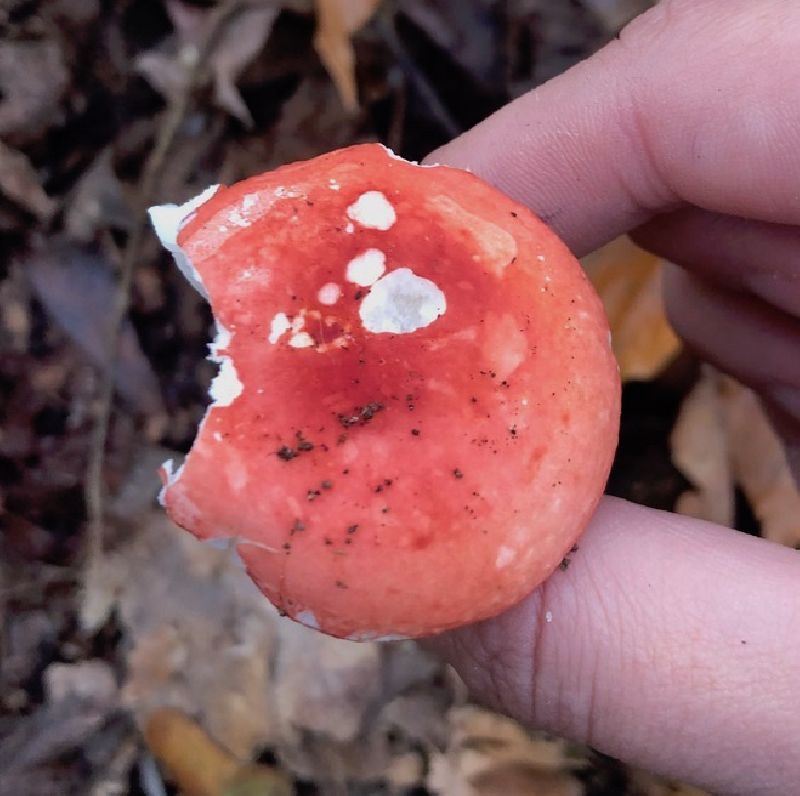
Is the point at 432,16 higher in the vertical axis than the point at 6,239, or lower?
higher

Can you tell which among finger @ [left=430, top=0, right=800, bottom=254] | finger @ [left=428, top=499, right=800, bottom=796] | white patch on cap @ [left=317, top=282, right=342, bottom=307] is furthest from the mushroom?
finger @ [left=430, top=0, right=800, bottom=254]

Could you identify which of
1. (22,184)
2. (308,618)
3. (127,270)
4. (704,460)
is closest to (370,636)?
(308,618)

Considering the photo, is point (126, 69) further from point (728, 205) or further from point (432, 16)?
point (728, 205)

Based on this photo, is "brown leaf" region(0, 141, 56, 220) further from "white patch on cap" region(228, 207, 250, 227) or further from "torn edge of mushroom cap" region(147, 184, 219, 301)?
"white patch on cap" region(228, 207, 250, 227)

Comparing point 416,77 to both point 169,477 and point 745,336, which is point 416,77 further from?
point 169,477

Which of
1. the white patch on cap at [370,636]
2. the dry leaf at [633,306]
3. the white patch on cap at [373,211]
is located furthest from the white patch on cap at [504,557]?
the dry leaf at [633,306]

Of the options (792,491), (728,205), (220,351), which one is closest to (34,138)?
(220,351)
